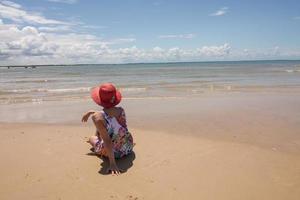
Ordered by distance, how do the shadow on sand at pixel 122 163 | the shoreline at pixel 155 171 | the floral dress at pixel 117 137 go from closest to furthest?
the shoreline at pixel 155 171 → the shadow on sand at pixel 122 163 → the floral dress at pixel 117 137

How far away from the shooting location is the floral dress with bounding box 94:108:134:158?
181 inches

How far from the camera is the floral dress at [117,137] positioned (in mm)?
4602

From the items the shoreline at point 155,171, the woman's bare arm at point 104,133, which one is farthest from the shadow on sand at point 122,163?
the woman's bare arm at point 104,133

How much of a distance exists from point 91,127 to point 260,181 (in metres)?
4.03

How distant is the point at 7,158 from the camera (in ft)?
15.7

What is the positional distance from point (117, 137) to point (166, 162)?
0.78m

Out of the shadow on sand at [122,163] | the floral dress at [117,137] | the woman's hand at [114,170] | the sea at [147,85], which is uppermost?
the floral dress at [117,137]

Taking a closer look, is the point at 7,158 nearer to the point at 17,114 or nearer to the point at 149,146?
the point at 149,146

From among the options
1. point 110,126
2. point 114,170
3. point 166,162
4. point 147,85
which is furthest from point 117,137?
point 147,85

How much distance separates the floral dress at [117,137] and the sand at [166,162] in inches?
5.2

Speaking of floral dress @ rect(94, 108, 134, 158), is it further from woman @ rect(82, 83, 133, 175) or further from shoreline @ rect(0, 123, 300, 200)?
shoreline @ rect(0, 123, 300, 200)

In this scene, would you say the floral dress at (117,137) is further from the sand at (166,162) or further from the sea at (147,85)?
the sea at (147,85)

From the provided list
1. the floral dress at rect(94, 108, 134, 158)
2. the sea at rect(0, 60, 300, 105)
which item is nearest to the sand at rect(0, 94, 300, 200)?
the floral dress at rect(94, 108, 134, 158)

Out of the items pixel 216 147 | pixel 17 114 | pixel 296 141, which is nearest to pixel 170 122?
pixel 216 147
